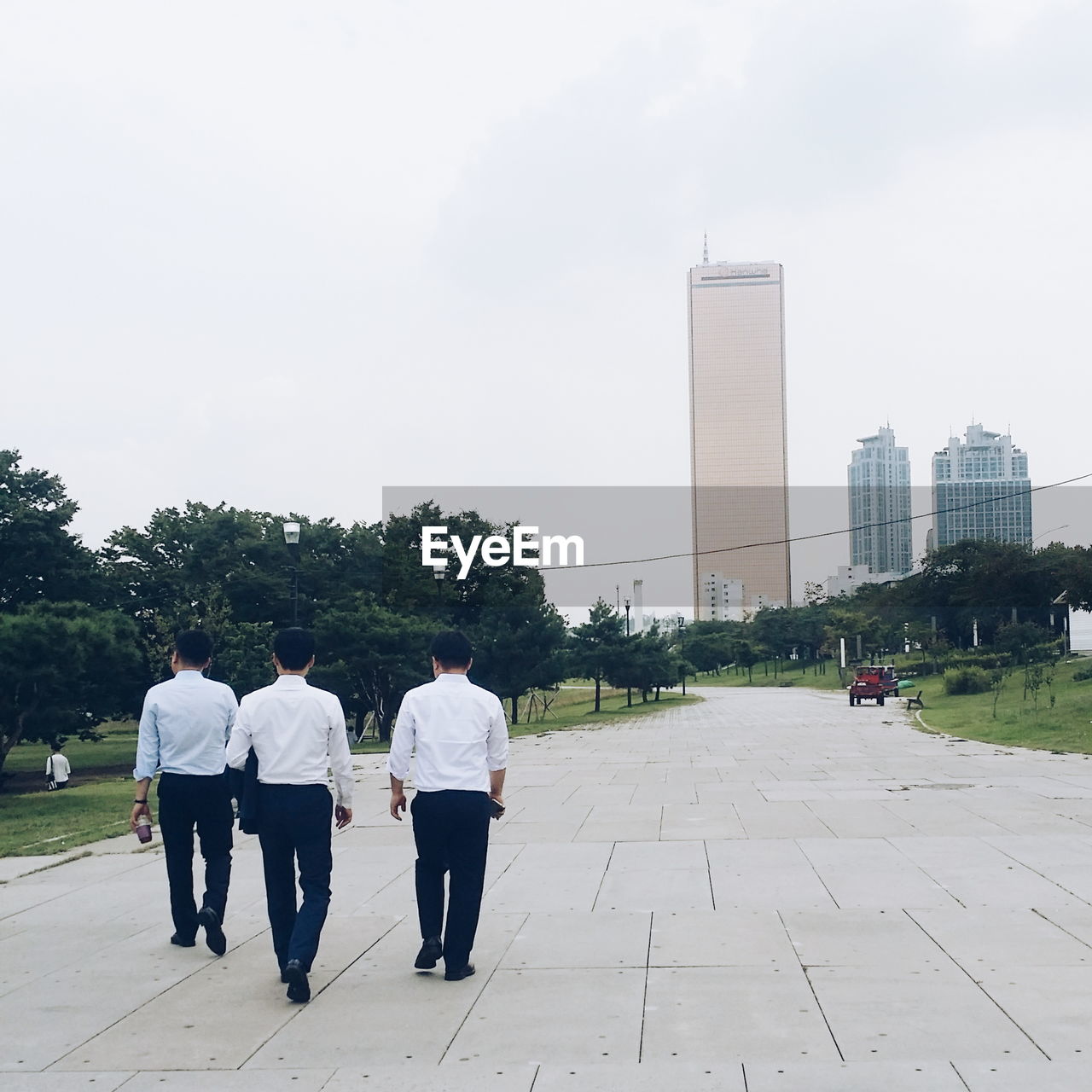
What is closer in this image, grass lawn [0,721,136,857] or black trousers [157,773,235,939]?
black trousers [157,773,235,939]

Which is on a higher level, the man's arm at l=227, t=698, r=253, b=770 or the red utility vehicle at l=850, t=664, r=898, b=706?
the man's arm at l=227, t=698, r=253, b=770

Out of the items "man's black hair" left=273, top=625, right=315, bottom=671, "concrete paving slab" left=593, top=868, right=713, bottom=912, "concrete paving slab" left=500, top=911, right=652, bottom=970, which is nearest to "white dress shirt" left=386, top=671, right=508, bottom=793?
"man's black hair" left=273, top=625, right=315, bottom=671

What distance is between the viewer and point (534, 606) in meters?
47.8

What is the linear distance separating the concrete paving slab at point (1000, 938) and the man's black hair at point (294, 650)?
11.5ft

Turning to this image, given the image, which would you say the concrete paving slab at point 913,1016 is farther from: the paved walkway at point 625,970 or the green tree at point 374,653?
the green tree at point 374,653

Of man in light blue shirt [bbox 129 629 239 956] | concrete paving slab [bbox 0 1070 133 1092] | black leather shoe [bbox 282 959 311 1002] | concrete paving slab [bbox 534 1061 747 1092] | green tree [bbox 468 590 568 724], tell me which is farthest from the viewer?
green tree [bbox 468 590 568 724]

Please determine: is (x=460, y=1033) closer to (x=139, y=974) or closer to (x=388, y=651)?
(x=139, y=974)

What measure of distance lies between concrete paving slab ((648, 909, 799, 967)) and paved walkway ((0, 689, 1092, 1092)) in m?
0.02

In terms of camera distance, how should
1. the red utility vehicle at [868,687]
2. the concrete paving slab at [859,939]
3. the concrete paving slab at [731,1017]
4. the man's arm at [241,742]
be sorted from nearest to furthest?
1. the concrete paving slab at [731,1017]
2. the man's arm at [241,742]
3. the concrete paving slab at [859,939]
4. the red utility vehicle at [868,687]

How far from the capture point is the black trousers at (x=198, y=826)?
656 centimetres

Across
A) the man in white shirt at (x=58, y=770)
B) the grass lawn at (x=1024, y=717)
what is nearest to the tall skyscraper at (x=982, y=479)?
the grass lawn at (x=1024, y=717)

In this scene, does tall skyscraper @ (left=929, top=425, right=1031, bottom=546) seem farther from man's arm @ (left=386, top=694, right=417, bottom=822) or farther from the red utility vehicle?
man's arm @ (left=386, top=694, right=417, bottom=822)

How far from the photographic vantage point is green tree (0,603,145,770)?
25250 mm

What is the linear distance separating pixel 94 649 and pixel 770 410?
156959 millimetres
